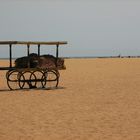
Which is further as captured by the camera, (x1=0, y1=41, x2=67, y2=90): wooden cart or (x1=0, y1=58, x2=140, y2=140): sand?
→ (x1=0, y1=41, x2=67, y2=90): wooden cart

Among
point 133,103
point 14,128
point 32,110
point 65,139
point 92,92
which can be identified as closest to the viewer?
point 65,139

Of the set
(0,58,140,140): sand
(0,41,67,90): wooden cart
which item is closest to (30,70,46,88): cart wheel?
(0,41,67,90): wooden cart

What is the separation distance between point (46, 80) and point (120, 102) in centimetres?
673

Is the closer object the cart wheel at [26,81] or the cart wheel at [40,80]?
the cart wheel at [26,81]

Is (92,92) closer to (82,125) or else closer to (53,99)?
(53,99)

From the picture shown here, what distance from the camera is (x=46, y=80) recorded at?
22.2m

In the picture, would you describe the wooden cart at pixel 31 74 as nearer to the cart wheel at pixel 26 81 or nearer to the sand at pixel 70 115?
the cart wheel at pixel 26 81

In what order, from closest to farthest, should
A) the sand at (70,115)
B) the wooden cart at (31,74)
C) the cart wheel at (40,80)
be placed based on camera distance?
the sand at (70,115) → the wooden cart at (31,74) → the cart wheel at (40,80)

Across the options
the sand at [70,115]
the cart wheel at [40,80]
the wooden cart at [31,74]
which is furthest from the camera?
the cart wheel at [40,80]

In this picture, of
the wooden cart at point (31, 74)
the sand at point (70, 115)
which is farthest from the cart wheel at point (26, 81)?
the sand at point (70, 115)

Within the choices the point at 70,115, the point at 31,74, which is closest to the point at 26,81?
the point at 31,74

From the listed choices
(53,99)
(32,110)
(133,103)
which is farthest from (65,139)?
(53,99)

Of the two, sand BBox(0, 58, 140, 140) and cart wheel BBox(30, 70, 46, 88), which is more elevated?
cart wheel BBox(30, 70, 46, 88)

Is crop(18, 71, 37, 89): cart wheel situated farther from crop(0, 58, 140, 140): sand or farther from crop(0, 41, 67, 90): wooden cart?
crop(0, 58, 140, 140): sand
